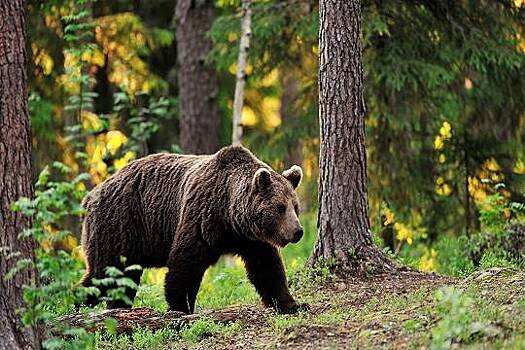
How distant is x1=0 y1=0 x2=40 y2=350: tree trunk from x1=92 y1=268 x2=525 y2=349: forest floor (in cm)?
123

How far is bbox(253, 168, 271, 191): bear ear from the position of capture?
8.83 m

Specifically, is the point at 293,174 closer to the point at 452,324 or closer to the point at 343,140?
the point at 343,140

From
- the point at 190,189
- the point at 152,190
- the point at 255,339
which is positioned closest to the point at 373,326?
the point at 255,339

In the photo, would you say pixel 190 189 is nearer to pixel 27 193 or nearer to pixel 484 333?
pixel 27 193

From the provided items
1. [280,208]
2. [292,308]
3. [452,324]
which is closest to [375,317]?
[292,308]

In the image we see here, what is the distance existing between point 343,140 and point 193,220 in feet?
5.66

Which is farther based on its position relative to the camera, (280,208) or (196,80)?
(196,80)

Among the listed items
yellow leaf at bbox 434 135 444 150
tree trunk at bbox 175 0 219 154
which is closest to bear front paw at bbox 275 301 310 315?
yellow leaf at bbox 434 135 444 150

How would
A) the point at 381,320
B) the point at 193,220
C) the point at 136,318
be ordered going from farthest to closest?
the point at 193,220 < the point at 136,318 < the point at 381,320

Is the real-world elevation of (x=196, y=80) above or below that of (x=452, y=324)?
above

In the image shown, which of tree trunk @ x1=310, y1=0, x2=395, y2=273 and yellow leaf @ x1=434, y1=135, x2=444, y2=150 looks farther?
yellow leaf @ x1=434, y1=135, x2=444, y2=150

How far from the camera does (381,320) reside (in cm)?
757

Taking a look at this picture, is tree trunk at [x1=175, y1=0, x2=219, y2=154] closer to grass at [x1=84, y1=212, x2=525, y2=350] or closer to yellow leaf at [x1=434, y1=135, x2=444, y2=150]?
yellow leaf at [x1=434, y1=135, x2=444, y2=150]

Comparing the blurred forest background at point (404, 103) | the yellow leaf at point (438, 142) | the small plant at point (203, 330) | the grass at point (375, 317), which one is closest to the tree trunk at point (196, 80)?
the blurred forest background at point (404, 103)
